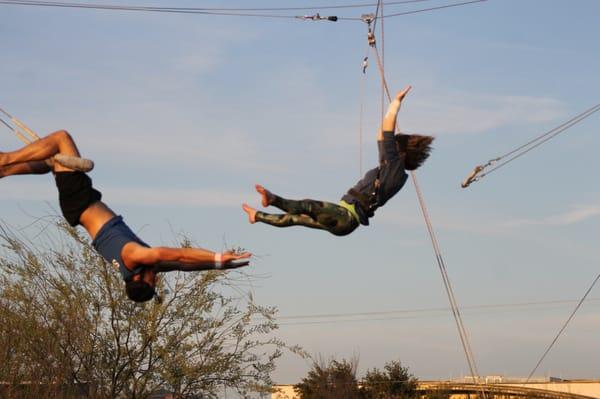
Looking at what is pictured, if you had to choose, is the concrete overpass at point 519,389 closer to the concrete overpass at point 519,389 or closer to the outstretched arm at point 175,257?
the concrete overpass at point 519,389

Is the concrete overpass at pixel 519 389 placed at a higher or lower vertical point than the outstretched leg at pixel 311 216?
higher

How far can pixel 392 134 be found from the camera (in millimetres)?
10297

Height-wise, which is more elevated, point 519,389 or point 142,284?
point 519,389

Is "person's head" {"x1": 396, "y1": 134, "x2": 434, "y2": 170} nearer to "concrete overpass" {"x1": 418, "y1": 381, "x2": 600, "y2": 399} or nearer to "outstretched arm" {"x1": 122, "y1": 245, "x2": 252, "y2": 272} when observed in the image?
"outstretched arm" {"x1": 122, "y1": 245, "x2": 252, "y2": 272}

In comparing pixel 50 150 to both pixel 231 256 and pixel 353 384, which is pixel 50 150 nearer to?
pixel 231 256

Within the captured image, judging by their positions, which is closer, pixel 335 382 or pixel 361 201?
pixel 361 201

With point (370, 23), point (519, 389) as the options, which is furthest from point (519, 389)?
point (370, 23)

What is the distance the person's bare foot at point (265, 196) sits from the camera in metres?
9.51

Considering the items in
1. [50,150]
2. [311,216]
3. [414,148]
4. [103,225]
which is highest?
[414,148]

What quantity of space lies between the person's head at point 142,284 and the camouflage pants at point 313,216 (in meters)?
1.17

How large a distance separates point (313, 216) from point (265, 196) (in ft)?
2.24

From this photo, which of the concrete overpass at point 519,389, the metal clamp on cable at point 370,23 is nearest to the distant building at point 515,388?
the concrete overpass at point 519,389

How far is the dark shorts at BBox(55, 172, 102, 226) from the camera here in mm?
9500

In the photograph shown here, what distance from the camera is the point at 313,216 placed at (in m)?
10.1
